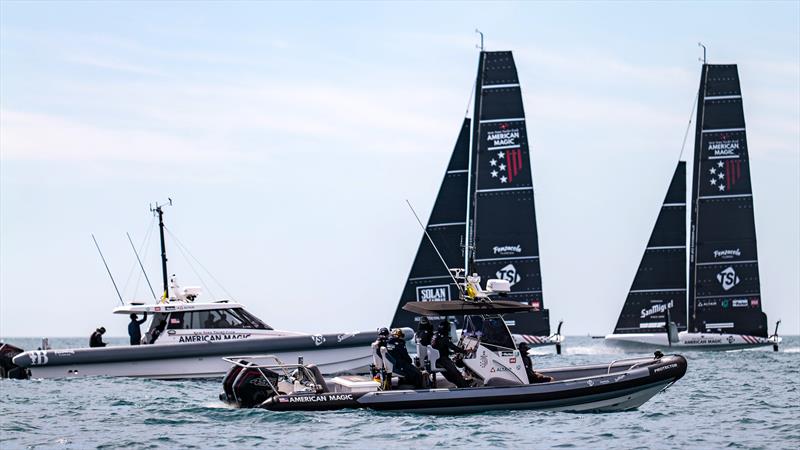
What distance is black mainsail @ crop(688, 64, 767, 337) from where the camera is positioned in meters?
57.3

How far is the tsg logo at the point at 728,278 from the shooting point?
189 feet

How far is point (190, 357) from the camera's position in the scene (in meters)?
31.9

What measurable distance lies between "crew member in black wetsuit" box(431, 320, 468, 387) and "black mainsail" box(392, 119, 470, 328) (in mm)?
28452

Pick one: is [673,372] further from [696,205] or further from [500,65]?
[696,205]

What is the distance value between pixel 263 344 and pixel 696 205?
31.3 meters

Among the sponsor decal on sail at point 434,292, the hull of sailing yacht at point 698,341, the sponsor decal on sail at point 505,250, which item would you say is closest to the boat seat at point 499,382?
the sponsor decal on sail at point 434,292

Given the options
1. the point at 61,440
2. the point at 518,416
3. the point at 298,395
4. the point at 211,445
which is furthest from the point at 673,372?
the point at 61,440

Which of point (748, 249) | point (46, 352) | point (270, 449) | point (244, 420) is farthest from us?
point (748, 249)

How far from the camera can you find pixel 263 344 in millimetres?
32031

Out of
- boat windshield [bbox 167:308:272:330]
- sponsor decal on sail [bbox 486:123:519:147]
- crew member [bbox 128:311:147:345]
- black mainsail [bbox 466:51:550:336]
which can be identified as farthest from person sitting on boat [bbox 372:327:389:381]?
sponsor decal on sail [bbox 486:123:519:147]

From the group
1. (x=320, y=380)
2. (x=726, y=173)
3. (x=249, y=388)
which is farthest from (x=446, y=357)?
(x=726, y=173)

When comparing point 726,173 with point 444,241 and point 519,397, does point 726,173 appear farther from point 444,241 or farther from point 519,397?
point 519,397

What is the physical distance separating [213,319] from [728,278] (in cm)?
3120

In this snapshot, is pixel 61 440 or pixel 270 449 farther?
pixel 61 440
